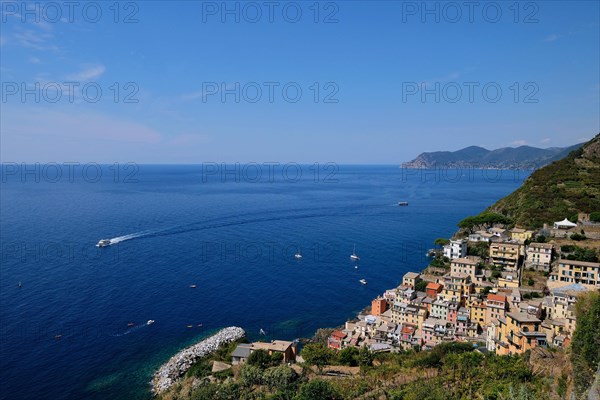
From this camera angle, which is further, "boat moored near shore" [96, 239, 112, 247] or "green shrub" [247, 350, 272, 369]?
"boat moored near shore" [96, 239, 112, 247]

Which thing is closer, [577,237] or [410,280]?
[410,280]

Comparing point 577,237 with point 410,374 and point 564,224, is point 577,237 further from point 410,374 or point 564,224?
point 410,374

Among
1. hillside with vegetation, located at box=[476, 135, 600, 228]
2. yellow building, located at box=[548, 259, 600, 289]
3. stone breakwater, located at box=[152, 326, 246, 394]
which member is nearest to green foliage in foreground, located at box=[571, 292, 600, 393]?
yellow building, located at box=[548, 259, 600, 289]

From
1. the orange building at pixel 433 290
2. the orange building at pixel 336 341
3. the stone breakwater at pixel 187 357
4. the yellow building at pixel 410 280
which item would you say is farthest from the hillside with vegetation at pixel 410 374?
the yellow building at pixel 410 280

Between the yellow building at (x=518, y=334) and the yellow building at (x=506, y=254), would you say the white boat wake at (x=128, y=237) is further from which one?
the yellow building at (x=518, y=334)

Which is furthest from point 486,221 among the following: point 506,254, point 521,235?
point 506,254

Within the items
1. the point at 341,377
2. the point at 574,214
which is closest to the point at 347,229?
the point at 574,214

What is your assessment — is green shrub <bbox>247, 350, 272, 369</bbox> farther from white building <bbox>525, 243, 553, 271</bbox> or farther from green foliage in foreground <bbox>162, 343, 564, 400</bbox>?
white building <bbox>525, 243, 553, 271</bbox>

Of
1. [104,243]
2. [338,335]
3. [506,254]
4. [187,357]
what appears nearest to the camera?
[187,357]
